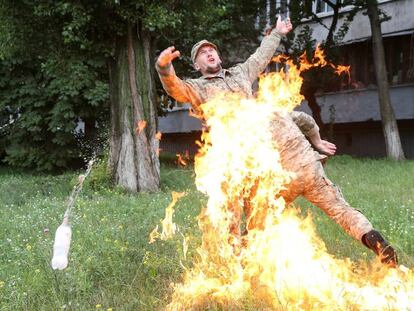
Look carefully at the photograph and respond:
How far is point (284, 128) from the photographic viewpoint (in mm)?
4520

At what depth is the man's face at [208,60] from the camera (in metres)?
4.72

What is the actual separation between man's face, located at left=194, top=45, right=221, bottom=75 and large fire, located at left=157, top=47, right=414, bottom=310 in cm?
32

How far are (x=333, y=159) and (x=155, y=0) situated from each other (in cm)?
928

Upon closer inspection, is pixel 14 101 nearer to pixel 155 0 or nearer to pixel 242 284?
pixel 155 0

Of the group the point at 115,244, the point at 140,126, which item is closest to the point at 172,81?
the point at 115,244

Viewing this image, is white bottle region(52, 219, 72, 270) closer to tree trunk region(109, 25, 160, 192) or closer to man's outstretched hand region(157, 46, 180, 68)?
man's outstretched hand region(157, 46, 180, 68)

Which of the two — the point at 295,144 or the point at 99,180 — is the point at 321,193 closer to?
the point at 295,144

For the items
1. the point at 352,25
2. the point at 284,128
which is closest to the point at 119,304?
the point at 284,128

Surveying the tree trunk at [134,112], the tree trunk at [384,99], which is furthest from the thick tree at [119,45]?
the tree trunk at [384,99]

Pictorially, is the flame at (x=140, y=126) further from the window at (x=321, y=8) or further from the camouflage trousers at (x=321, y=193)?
the window at (x=321, y=8)

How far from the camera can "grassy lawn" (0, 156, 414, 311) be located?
4.77m

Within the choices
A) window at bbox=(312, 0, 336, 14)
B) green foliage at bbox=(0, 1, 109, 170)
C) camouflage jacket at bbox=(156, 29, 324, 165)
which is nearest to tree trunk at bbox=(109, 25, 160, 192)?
green foliage at bbox=(0, 1, 109, 170)

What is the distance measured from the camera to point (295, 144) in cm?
450

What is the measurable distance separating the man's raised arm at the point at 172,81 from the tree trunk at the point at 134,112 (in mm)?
6757
